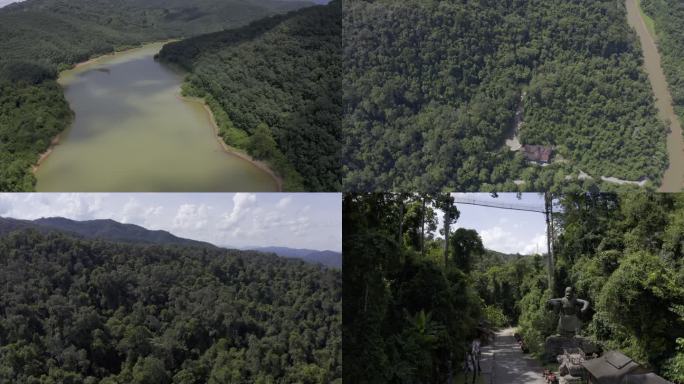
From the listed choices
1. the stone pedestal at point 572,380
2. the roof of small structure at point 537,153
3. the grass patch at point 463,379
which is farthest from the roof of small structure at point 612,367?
the roof of small structure at point 537,153

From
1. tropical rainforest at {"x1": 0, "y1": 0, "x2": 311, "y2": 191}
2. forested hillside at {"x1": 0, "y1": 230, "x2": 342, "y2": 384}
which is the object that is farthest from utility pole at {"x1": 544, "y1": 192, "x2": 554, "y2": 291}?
tropical rainforest at {"x1": 0, "y1": 0, "x2": 311, "y2": 191}

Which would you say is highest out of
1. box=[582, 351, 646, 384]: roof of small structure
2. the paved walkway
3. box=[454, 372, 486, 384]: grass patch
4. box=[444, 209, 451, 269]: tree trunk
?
box=[444, 209, 451, 269]: tree trunk

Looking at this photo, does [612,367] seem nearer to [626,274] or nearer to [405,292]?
[626,274]

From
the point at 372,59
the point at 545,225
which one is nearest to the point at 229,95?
the point at 372,59

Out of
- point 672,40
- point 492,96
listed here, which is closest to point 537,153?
point 492,96

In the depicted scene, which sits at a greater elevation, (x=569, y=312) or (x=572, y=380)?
(x=569, y=312)

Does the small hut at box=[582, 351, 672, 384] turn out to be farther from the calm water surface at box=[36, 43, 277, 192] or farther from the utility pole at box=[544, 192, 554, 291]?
the calm water surface at box=[36, 43, 277, 192]
